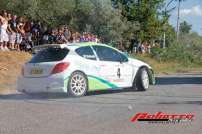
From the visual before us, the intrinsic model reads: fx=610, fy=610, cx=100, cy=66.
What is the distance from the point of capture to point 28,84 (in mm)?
15891

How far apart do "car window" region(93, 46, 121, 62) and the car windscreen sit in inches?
43.4

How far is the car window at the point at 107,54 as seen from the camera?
1681 cm

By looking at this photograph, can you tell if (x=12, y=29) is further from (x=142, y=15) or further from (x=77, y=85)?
(x=142, y=15)

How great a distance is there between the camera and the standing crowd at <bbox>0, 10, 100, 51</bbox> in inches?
957

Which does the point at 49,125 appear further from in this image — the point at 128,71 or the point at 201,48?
the point at 201,48

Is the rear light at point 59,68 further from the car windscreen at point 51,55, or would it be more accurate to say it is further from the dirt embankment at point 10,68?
the dirt embankment at point 10,68

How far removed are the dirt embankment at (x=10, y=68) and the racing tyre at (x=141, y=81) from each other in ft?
13.1

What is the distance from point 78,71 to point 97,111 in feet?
10.9

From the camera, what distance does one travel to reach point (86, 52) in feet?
54.1

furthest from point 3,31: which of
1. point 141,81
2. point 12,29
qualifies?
point 141,81

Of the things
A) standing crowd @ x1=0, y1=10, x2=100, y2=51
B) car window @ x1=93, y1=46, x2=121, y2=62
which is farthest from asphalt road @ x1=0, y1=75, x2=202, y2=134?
standing crowd @ x1=0, y1=10, x2=100, y2=51

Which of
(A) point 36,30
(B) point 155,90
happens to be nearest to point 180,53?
(A) point 36,30

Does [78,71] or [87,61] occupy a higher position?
[87,61]

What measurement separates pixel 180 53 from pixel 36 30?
23578 millimetres
